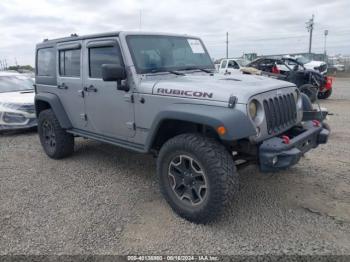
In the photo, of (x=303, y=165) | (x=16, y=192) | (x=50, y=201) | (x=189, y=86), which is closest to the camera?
(x=189, y=86)

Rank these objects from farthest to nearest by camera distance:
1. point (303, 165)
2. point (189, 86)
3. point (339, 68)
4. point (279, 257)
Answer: point (339, 68), point (303, 165), point (189, 86), point (279, 257)

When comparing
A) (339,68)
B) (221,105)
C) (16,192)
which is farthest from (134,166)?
(339,68)

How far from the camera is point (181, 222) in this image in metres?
3.47

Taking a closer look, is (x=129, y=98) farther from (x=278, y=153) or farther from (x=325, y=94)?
(x=325, y=94)

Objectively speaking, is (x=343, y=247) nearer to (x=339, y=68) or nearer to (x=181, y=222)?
(x=181, y=222)

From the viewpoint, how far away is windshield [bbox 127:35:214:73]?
13.1 ft

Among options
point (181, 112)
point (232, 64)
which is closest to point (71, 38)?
point (181, 112)

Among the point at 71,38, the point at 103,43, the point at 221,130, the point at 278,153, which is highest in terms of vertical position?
the point at 71,38

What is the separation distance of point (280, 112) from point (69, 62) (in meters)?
3.14

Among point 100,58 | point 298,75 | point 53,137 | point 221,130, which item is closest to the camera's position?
point 221,130

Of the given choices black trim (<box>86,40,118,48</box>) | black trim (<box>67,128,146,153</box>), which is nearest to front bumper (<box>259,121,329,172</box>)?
black trim (<box>67,128,146,153</box>)

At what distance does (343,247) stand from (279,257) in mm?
599

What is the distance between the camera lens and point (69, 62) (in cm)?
501

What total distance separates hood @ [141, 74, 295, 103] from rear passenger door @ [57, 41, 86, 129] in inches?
55.2
